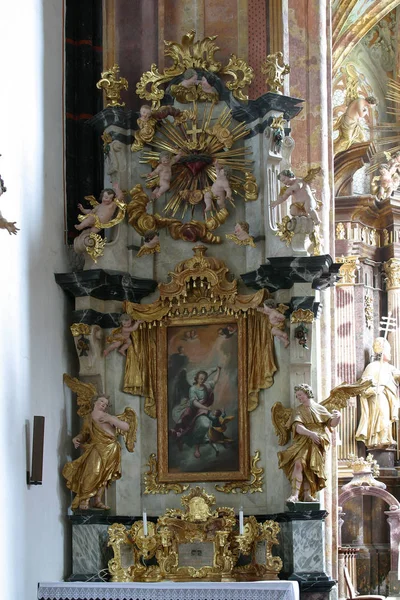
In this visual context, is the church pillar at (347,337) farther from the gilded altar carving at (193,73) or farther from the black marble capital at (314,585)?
the black marble capital at (314,585)

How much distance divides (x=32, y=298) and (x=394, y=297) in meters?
11.6

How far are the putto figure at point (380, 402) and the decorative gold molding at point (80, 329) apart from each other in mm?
9523

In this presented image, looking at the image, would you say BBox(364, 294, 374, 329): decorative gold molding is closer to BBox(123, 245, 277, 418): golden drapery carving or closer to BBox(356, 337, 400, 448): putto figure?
BBox(356, 337, 400, 448): putto figure

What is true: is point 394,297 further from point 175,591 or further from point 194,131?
point 175,591

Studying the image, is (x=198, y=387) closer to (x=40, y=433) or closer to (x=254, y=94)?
(x=40, y=433)

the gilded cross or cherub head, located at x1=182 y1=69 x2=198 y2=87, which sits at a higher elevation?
cherub head, located at x1=182 y1=69 x2=198 y2=87

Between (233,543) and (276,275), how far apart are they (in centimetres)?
281

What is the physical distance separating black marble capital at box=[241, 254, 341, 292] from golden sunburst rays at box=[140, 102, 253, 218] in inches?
40.7

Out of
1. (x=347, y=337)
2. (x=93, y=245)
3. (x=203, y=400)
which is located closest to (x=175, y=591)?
(x=203, y=400)

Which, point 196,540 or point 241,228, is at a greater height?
point 241,228

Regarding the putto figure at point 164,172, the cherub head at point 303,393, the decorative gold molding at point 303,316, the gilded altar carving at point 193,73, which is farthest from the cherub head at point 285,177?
the cherub head at point 303,393

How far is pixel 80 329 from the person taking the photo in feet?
45.1

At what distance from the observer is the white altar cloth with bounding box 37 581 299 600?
1217 cm

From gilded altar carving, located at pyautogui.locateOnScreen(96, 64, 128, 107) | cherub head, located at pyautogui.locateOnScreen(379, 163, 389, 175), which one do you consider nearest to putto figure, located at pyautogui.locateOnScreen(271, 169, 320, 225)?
gilded altar carving, located at pyautogui.locateOnScreen(96, 64, 128, 107)
